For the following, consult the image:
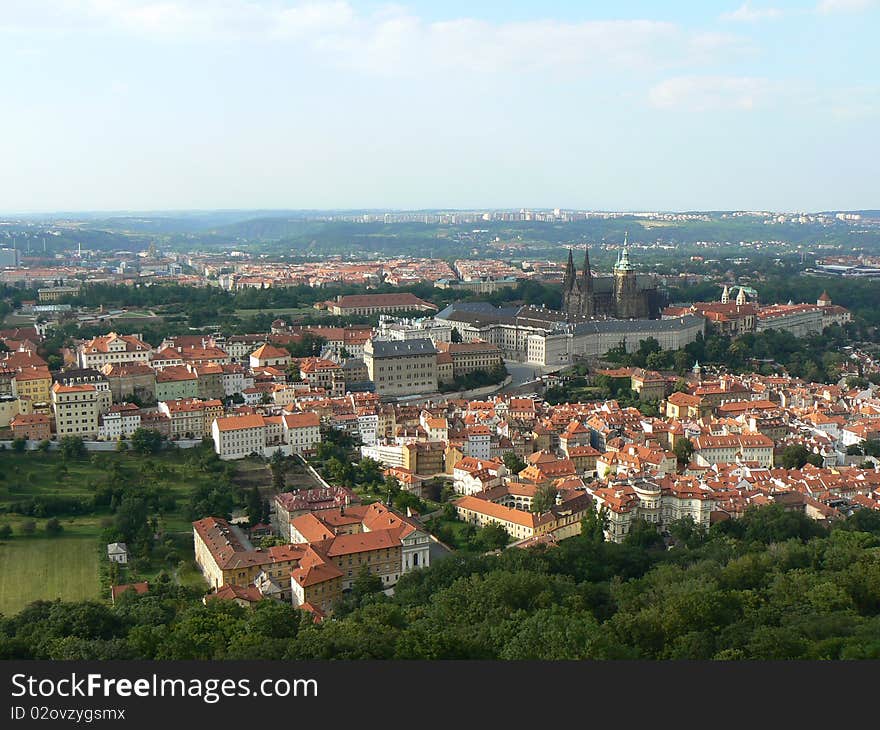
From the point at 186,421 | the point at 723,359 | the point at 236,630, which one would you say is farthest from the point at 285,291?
the point at 236,630

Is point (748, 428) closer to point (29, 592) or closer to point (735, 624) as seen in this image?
point (735, 624)

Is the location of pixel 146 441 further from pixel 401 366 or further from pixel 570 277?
pixel 570 277

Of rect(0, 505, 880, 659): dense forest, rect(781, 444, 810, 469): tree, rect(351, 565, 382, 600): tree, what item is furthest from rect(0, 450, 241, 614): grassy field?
rect(781, 444, 810, 469): tree

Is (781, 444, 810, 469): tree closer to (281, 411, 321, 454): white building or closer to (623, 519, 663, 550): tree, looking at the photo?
(623, 519, 663, 550): tree

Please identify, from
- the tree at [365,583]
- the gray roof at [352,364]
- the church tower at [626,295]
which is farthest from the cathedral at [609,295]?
the tree at [365,583]

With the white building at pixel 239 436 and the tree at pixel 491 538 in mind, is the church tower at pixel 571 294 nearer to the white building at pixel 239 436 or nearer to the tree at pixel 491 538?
the white building at pixel 239 436

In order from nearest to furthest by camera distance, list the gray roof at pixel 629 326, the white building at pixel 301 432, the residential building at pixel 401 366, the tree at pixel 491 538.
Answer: the tree at pixel 491 538 → the white building at pixel 301 432 → the residential building at pixel 401 366 → the gray roof at pixel 629 326

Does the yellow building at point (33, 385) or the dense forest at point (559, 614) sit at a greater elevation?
the yellow building at point (33, 385)
